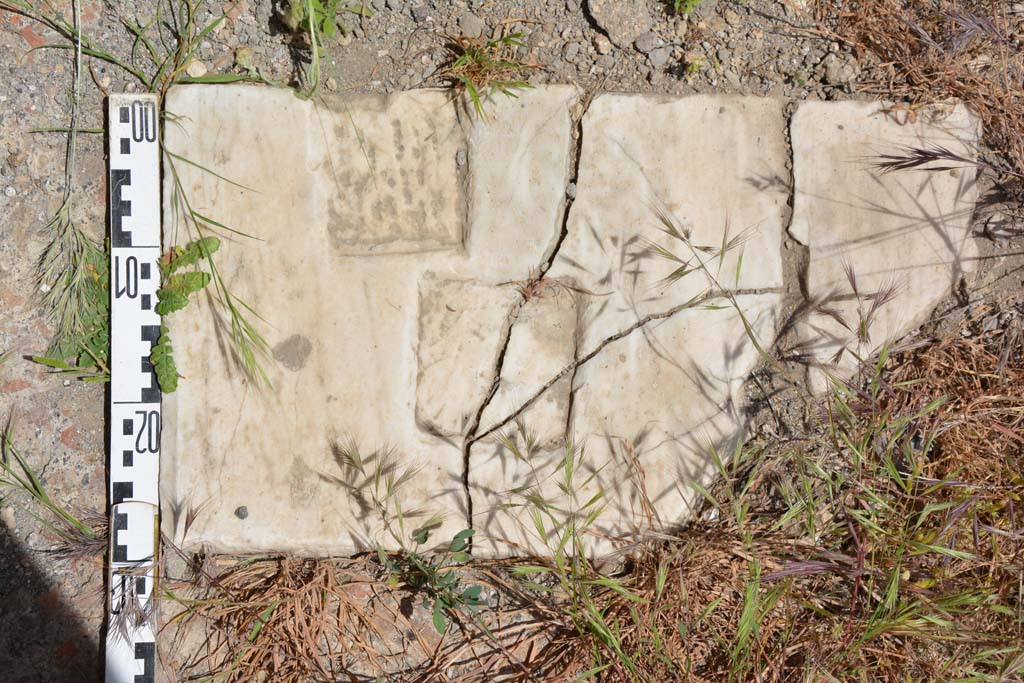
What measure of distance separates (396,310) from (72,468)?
1.16 metres

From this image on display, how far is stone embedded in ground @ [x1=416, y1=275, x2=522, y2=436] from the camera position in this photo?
2.21m

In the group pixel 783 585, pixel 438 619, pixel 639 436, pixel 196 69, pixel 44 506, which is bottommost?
pixel 438 619

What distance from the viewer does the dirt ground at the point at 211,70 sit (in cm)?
222

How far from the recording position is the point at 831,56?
Result: 2.24 metres

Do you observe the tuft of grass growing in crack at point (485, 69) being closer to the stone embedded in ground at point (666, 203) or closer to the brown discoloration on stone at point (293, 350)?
the stone embedded in ground at point (666, 203)

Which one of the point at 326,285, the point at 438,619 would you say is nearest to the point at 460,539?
the point at 438,619

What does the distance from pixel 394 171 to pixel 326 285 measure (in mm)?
424

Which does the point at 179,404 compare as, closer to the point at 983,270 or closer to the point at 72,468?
the point at 72,468

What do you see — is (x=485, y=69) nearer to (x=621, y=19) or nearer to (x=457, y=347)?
(x=621, y=19)

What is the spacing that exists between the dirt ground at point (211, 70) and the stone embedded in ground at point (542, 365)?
0.74 metres

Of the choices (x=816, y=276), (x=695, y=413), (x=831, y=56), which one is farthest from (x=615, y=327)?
(x=831, y=56)

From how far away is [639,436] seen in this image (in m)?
2.19

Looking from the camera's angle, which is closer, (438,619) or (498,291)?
(438,619)

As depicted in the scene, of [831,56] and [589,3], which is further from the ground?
[589,3]
